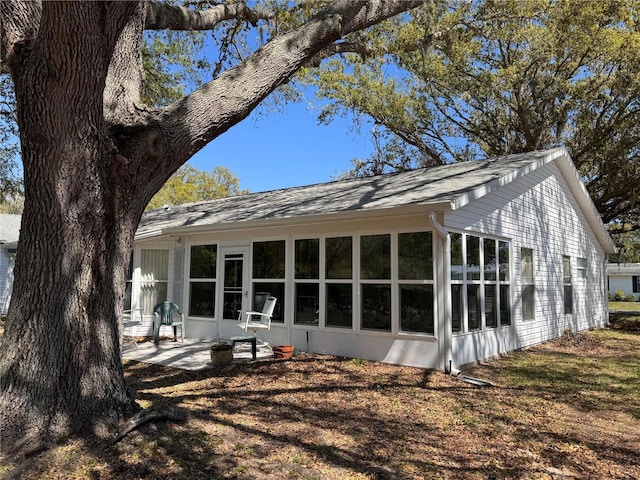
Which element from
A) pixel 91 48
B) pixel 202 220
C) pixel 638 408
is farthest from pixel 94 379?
pixel 202 220

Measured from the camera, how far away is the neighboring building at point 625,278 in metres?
38.8

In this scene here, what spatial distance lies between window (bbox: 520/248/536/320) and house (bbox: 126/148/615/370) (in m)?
0.02

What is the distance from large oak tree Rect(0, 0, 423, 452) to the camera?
3564 mm

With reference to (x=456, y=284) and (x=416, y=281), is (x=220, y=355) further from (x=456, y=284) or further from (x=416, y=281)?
(x=456, y=284)

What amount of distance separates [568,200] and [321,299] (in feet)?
26.9

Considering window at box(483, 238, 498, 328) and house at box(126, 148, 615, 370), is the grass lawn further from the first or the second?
window at box(483, 238, 498, 328)

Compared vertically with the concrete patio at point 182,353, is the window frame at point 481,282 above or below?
above

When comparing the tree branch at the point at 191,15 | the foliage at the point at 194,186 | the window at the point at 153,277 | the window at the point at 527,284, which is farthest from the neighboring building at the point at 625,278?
the tree branch at the point at 191,15

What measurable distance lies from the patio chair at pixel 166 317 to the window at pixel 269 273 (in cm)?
176

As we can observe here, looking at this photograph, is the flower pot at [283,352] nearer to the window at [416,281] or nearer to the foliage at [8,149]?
the window at [416,281]

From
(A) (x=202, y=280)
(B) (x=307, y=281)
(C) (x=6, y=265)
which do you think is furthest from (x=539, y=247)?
(C) (x=6, y=265)

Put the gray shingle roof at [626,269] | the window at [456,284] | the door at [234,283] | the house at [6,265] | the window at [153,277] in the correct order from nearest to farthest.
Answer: the window at [456,284] → the door at [234,283] → the window at [153,277] → the house at [6,265] → the gray shingle roof at [626,269]

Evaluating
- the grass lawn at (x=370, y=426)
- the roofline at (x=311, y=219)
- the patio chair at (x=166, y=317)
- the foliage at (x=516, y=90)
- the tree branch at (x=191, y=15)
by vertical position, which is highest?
the foliage at (x=516, y=90)

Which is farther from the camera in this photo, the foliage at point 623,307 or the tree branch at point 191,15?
the foliage at point 623,307
